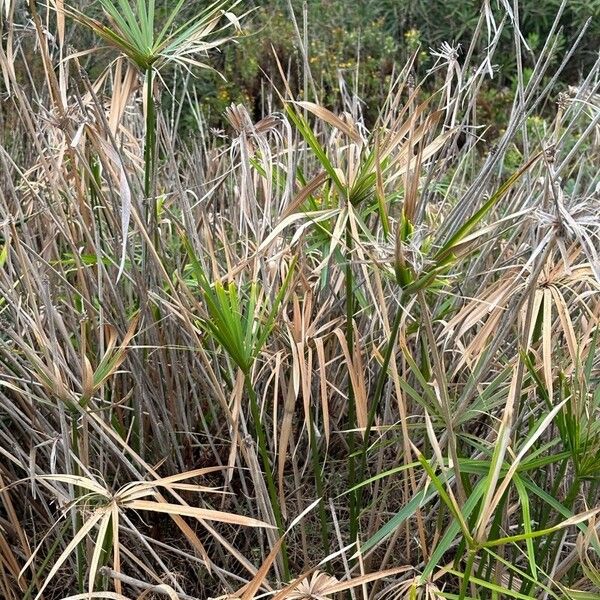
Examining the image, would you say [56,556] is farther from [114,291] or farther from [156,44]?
[156,44]

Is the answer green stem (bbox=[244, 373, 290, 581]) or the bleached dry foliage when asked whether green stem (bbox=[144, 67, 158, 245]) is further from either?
green stem (bbox=[244, 373, 290, 581])

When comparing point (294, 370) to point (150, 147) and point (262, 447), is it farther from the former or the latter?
point (150, 147)

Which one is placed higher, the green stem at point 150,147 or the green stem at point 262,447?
the green stem at point 150,147

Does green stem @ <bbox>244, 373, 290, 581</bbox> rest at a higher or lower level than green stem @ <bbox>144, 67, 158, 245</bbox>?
lower

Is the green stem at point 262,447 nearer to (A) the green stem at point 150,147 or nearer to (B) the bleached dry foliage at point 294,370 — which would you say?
(B) the bleached dry foliage at point 294,370

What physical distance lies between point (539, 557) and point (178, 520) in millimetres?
554

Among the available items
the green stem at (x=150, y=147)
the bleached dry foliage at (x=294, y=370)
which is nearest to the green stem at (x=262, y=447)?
the bleached dry foliage at (x=294, y=370)

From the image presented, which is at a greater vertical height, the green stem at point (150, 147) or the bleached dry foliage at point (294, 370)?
the green stem at point (150, 147)

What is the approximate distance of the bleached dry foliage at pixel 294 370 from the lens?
1.11 metres

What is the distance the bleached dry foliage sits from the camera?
111 cm

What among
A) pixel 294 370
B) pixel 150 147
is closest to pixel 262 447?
pixel 294 370

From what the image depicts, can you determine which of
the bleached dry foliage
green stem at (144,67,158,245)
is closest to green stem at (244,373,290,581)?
the bleached dry foliage

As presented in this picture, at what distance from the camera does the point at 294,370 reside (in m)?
1.29

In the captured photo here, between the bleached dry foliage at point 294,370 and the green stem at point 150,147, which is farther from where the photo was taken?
the green stem at point 150,147
